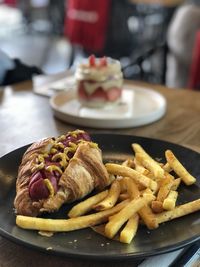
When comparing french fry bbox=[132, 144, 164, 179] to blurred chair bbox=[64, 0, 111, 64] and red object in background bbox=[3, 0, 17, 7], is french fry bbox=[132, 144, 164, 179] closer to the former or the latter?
blurred chair bbox=[64, 0, 111, 64]

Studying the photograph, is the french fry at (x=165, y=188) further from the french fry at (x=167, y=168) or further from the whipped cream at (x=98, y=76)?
the whipped cream at (x=98, y=76)

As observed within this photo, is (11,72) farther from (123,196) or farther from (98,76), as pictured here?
(123,196)

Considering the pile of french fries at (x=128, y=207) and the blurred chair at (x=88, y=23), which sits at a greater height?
the pile of french fries at (x=128, y=207)

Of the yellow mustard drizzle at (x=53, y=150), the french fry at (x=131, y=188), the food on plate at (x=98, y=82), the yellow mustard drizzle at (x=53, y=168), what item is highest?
the yellow mustard drizzle at (x=53, y=168)

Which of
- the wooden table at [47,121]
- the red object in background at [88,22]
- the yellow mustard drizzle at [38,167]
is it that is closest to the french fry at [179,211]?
the yellow mustard drizzle at [38,167]

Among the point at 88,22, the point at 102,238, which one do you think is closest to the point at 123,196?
the point at 102,238

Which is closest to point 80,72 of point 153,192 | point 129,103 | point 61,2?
point 129,103

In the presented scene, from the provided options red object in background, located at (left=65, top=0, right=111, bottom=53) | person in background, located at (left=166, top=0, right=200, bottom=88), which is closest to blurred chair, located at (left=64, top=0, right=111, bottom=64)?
red object in background, located at (left=65, top=0, right=111, bottom=53)
